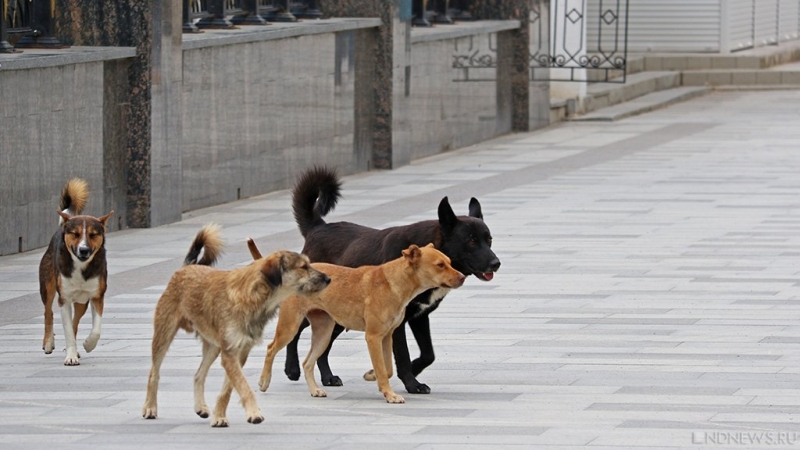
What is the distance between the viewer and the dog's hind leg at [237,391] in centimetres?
731

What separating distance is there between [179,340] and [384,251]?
2.11 meters

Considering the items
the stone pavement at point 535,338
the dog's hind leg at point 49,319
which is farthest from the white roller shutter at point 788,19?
the dog's hind leg at point 49,319

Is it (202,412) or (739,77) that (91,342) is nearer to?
(202,412)

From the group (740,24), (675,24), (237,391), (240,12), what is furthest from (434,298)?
(740,24)

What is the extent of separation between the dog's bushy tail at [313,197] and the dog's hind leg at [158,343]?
1.39 metres

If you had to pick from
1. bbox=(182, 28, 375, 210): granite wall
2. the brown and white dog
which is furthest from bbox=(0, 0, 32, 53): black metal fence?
the brown and white dog

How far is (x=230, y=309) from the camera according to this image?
7.35 m

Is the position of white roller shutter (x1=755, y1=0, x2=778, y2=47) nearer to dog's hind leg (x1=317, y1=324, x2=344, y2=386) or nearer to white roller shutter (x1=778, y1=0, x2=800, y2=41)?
white roller shutter (x1=778, y1=0, x2=800, y2=41)

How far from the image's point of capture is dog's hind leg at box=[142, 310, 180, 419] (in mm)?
7605

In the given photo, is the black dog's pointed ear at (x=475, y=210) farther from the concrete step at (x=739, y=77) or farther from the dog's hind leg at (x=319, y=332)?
the concrete step at (x=739, y=77)

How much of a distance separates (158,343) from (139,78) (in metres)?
8.20

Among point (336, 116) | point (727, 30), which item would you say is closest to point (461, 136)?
point (336, 116)

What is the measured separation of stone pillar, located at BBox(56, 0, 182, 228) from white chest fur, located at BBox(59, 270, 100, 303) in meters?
5.98

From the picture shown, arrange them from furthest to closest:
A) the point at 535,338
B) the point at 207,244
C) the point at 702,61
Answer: the point at 702,61, the point at 535,338, the point at 207,244
